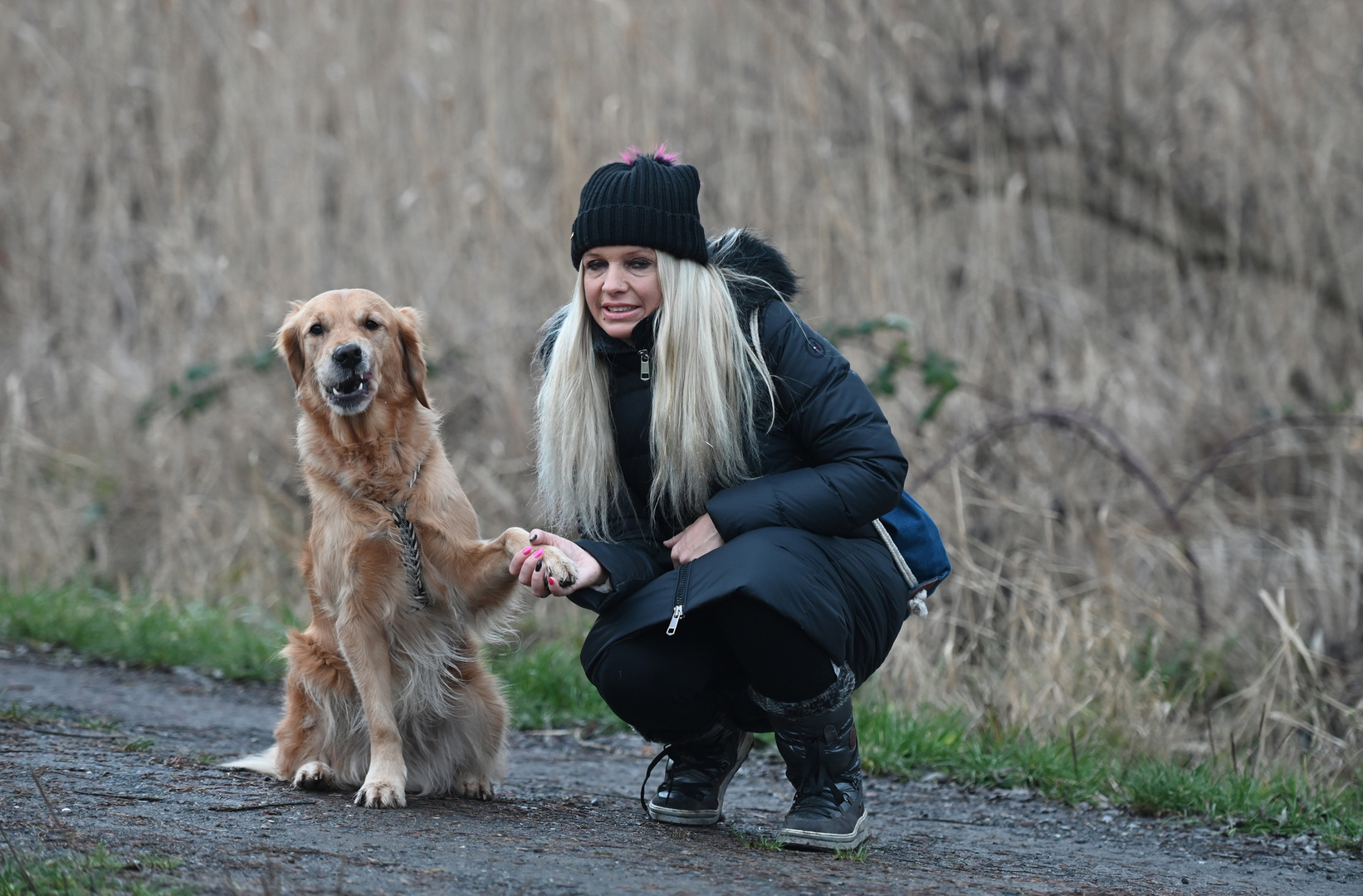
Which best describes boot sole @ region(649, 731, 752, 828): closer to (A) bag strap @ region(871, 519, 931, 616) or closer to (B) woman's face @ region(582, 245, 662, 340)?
(A) bag strap @ region(871, 519, 931, 616)

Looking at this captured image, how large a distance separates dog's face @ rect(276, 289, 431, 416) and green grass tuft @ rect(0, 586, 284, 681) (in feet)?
6.67

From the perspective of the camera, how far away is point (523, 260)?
654cm

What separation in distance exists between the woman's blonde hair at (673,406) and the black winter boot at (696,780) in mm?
536

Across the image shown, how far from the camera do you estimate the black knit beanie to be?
8.89 ft

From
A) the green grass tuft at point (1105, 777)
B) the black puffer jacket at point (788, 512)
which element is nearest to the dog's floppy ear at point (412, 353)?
the black puffer jacket at point (788, 512)

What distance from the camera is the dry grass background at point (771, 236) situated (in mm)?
5562

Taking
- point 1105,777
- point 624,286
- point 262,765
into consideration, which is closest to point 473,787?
point 262,765

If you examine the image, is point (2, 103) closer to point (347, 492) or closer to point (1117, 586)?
point (347, 492)

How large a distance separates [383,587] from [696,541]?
2.59ft

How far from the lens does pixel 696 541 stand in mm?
2713

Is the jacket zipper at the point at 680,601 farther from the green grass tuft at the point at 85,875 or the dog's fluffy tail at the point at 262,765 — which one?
the dog's fluffy tail at the point at 262,765

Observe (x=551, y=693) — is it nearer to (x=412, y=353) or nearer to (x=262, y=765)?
(x=262, y=765)

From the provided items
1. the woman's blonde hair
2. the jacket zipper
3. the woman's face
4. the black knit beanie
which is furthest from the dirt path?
the black knit beanie

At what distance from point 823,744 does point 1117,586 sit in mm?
2230
